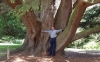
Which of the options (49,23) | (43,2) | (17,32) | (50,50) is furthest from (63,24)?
(17,32)

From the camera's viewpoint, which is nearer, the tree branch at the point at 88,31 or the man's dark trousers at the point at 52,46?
the man's dark trousers at the point at 52,46

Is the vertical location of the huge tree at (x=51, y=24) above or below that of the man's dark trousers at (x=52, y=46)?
above

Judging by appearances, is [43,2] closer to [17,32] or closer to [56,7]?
[56,7]

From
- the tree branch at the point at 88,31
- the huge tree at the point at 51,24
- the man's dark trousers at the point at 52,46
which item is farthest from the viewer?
the tree branch at the point at 88,31

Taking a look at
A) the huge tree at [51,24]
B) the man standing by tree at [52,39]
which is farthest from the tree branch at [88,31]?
the man standing by tree at [52,39]

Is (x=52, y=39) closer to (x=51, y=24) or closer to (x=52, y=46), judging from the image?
(x=52, y=46)

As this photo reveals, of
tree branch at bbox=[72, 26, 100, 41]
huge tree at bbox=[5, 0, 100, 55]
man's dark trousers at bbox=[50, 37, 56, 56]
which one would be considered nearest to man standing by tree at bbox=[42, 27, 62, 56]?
man's dark trousers at bbox=[50, 37, 56, 56]

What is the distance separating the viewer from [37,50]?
1288cm

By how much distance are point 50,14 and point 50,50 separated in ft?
6.54

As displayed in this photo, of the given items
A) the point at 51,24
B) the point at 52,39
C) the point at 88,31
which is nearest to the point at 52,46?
the point at 52,39

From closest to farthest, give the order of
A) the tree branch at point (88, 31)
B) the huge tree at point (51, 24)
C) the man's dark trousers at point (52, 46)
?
the huge tree at point (51, 24), the man's dark trousers at point (52, 46), the tree branch at point (88, 31)

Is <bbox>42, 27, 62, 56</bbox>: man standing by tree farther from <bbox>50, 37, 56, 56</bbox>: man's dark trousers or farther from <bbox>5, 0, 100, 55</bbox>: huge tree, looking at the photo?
<bbox>5, 0, 100, 55</bbox>: huge tree

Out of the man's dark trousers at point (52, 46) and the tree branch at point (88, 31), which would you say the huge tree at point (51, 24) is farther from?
the man's dark trousers at point (52, 46)

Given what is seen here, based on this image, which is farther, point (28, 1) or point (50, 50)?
point (50, 50)
